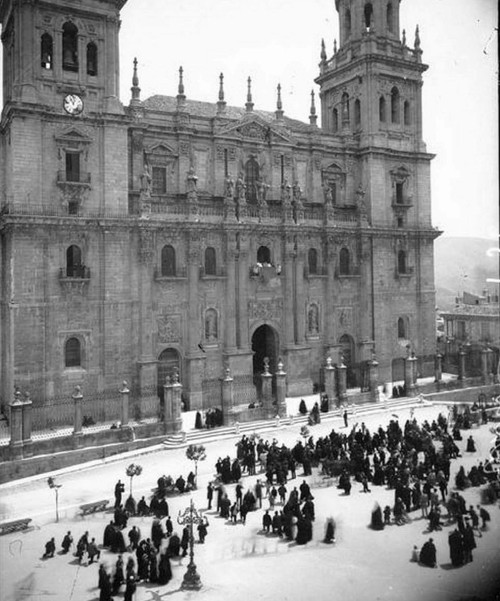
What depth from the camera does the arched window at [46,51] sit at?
32312 millimetres

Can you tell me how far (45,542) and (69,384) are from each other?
1382 centimetres

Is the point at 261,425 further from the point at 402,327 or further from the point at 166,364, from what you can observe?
the point at 402,327

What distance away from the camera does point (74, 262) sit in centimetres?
3309

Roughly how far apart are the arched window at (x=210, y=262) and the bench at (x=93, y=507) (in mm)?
17742

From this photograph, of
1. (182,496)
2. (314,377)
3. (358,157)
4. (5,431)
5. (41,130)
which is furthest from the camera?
(358,157)

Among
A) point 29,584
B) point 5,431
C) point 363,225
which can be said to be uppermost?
point 363,225

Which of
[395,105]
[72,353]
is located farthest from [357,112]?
[72,353]

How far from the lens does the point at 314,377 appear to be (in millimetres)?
40281

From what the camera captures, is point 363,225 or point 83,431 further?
point 363,225

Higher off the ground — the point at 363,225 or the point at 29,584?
the point at 363,225

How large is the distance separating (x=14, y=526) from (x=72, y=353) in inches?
529

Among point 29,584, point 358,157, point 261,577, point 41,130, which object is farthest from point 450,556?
point 358,157

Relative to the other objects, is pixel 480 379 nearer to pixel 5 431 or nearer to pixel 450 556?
pixel 450 556

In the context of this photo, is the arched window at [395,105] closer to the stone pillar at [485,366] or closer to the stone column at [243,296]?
the stone column at [243,296]
